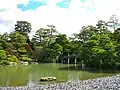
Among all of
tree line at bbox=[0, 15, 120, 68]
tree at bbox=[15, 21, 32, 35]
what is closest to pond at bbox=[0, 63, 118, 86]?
tree line at bbox=[0, 15, 120, 68]

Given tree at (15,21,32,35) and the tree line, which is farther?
tree at (15,21,32,35)

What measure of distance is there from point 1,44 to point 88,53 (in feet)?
49.9

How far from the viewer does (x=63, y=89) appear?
34.0 ft

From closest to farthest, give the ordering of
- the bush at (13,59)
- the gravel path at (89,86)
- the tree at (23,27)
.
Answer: the gravel path at (89,86)
the bush at (13,59)
the tree at (23,27)

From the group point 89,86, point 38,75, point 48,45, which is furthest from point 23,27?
point 89,86

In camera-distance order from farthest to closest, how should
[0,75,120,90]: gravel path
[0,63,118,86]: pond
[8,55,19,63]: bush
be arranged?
1. [8,55,19,63]: bush
2. [0,63,118,86]: pond
3. [0,75,120,90]: gravel path

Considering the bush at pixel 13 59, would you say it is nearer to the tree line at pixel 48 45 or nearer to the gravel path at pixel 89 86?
the tree line at pixel 48 45

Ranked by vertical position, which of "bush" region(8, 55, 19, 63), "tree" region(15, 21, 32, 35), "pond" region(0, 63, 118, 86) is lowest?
"pond" region(0, 63, 118, 86)

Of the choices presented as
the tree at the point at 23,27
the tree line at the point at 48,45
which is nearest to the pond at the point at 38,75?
the tree line at the point at 48,45

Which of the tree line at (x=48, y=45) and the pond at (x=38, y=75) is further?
the tree line at (x=48, y=45)

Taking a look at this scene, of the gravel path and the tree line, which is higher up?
the tree line

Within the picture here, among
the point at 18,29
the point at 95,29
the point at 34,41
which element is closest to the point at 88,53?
the point at 95,29

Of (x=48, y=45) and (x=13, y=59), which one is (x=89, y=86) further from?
(x=48, y=45)

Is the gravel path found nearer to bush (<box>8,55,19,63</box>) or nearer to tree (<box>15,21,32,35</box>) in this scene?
bush (<box>8,55,19,63</box>)
